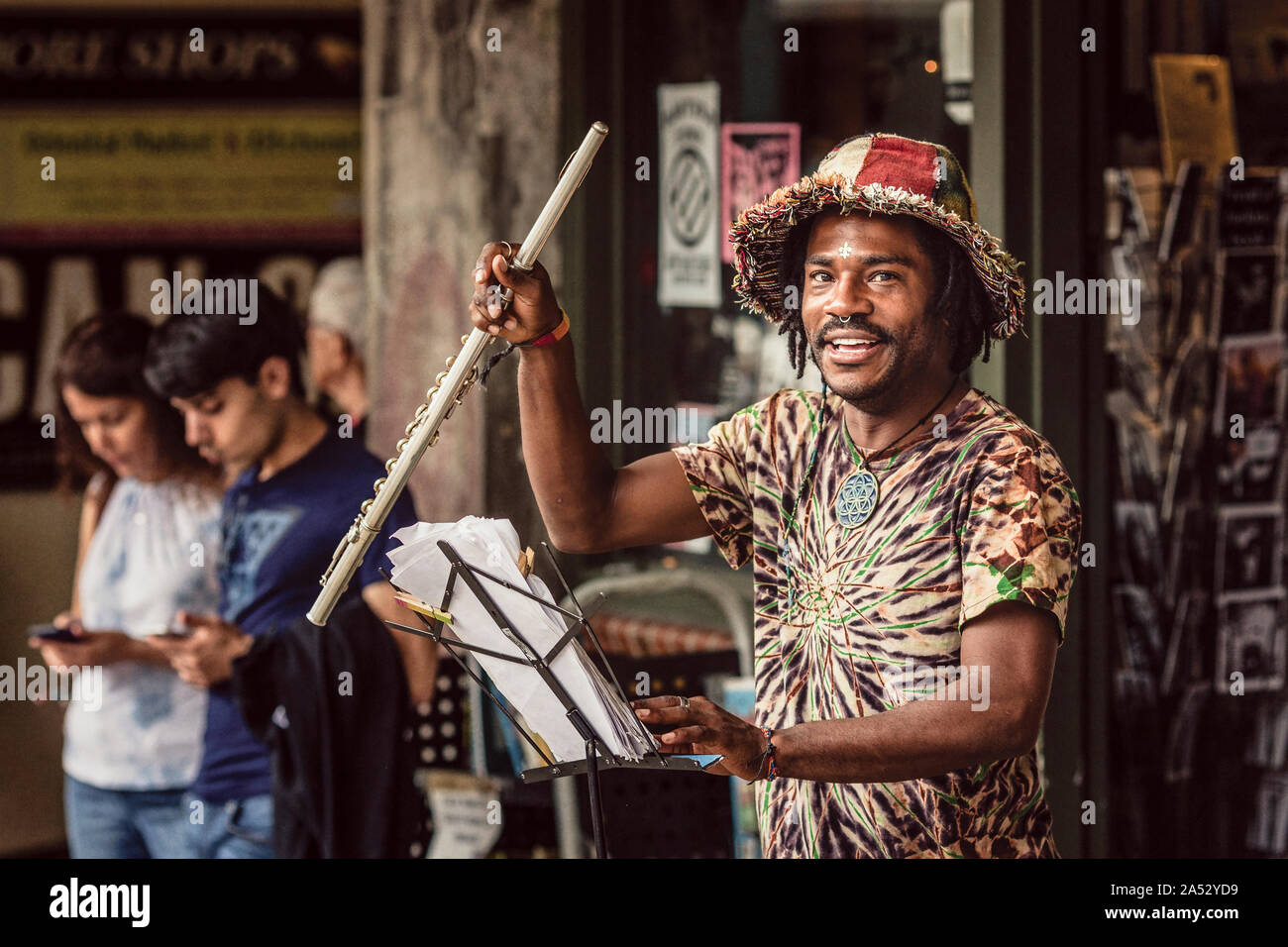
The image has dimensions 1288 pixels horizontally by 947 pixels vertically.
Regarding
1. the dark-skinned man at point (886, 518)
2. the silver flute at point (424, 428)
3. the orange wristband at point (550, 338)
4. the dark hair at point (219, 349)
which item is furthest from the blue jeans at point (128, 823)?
the orange wristband at point (550, 338)

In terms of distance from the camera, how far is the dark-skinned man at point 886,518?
6.59 ft

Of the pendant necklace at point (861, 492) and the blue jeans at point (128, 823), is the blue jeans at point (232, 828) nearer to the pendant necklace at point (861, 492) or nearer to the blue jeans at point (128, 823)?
the blue jeans at point (128, 823)

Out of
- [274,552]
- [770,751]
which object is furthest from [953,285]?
[274,552]

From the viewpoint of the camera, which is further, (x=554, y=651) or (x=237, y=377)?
(x=237, y=377)

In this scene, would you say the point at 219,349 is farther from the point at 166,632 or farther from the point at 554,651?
the point at 554,651

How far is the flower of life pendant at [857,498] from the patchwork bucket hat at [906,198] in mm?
290

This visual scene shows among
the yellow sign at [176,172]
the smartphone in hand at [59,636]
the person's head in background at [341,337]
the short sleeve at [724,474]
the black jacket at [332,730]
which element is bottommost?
the black jacket at [332,730]

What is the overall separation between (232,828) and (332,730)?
33 cm

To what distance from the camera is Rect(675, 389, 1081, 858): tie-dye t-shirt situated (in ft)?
6.75

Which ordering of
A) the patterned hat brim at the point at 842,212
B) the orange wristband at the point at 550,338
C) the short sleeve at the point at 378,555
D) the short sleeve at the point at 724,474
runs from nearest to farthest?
the patterned hat brim at the point at 842,212, the orange wristband at the point at 550,338, the short sleeve at the point at 724,474, the short sleeve at the point at 378,555

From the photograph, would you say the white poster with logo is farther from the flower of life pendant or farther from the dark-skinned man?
the flower of life pendant

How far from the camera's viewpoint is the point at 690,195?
13.7 ft

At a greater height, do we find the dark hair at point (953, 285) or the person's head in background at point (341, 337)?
the person's head in background at point (341, 337)
